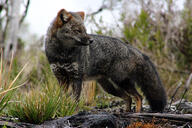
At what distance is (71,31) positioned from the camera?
4.76m

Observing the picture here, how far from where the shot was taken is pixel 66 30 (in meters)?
4.77

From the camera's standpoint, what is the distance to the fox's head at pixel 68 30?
4.71 metres

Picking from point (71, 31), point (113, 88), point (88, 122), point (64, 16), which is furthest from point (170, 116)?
point (64, 16)

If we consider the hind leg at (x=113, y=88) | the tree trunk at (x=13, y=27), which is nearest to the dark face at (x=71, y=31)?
the hind leg at (x=113, y=88)

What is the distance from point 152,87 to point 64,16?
2077 mm

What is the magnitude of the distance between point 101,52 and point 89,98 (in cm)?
116

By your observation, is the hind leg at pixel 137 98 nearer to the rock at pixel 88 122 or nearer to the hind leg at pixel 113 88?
the hind leg at pixel 113 88

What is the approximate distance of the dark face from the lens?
4668mm

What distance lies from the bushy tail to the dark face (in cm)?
128

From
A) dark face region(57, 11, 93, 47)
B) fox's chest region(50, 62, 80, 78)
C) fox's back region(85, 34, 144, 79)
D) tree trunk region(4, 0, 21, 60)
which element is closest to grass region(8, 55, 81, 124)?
fox's chest region(50, 62, 80, 78)

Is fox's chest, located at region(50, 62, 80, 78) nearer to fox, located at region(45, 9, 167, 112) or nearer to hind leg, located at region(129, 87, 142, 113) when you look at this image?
fox, located at region(45, 9, 167, 112)

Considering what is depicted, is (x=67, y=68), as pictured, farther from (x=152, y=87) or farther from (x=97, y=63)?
(x=152, y=87)

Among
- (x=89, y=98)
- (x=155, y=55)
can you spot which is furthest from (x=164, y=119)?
(x=155, y=55)

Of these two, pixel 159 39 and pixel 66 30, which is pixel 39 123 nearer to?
pixel 66 30
